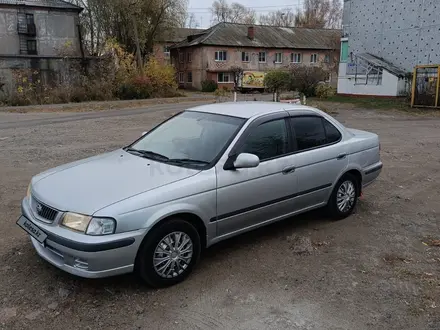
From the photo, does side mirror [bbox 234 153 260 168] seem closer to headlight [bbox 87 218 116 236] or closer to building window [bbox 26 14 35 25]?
headlight [bbox 87 218 116 236]

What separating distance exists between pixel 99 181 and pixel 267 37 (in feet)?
175

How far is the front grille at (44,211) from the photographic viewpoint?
144 inches

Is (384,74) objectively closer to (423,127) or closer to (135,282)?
(423,127)

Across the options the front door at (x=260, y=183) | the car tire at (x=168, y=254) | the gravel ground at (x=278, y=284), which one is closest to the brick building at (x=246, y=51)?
the gravel ground at (x=278, y=284)

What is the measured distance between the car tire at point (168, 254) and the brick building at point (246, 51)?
47940mm

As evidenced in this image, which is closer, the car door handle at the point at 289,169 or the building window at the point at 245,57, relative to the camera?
the car door handle at the point at 289,169

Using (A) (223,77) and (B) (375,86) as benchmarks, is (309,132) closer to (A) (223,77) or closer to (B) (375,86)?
(B) (375,86)

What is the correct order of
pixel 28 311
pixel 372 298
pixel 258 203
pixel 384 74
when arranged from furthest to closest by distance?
1. pixel 384 74
2. pixel 258 203
3. pixel 372 298
4. pixel 28 311

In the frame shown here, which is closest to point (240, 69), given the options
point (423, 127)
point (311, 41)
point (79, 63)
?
point (311, 41)

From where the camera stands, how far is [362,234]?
519cm

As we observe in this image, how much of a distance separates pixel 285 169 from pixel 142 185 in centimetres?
168

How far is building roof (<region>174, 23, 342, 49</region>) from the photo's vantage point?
169ft

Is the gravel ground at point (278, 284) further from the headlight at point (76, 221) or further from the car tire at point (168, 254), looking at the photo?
the headlight at point (76, 221)

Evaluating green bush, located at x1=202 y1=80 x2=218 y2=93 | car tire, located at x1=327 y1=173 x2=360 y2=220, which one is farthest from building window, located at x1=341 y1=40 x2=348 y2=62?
car tire, located at x1=327 y1=173 x2=360 y2=220
